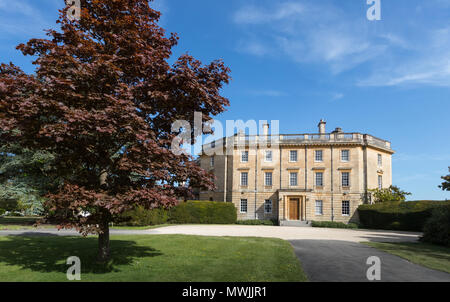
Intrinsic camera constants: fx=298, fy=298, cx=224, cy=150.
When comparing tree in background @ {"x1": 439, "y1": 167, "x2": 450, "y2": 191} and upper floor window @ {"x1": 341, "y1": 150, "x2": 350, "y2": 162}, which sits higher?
upper floor window @ {"x1": 341, "y1": 150, "x2": 350, "y2": 162}

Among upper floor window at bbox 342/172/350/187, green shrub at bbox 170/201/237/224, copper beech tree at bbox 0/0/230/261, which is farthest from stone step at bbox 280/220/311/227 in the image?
copper beech tree at bbox 0/0/230/261

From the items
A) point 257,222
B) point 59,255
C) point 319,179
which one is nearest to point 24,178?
point 59,255

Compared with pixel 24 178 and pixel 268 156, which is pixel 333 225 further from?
pixel 24 178

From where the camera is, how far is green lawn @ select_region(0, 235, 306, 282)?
23.9 ft

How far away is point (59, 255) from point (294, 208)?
29.1 metres

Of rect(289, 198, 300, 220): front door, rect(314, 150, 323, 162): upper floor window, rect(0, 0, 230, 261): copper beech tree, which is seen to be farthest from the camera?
rect(314, 150, 323, 162): upper floor window

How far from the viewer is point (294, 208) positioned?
35.4 metres

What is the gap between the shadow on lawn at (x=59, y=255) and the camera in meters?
8.27

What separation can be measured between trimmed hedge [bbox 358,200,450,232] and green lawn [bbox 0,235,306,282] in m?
22.4

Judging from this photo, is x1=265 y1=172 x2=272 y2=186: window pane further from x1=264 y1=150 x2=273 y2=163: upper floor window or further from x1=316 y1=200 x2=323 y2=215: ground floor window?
x1=316 y1=200 x2=323 y2=215: ground floor window

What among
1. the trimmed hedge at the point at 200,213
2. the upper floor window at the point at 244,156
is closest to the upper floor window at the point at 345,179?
the upper floor window at the point at 244,156

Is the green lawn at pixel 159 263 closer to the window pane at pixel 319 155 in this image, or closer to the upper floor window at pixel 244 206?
the upper floor window at pixel 244 206
